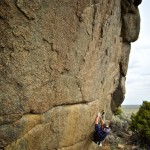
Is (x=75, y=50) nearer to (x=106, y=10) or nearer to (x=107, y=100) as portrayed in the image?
(x=106, y=10)

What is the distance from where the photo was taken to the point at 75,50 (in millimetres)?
12234

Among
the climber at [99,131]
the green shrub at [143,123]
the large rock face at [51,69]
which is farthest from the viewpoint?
the green shrub at [143,123]

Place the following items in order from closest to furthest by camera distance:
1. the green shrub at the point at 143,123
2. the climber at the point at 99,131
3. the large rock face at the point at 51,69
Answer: the large rock face at the point at 51,69 → the climber at the point at 99,131 → the green shrub at the point at 143,123

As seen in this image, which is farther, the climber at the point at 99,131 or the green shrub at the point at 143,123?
the green shrub at the point at 143,123

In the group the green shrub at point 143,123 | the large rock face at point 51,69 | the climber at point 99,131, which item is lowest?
the green shrub at point 143,123

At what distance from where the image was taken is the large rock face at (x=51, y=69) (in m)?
9.93

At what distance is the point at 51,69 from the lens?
11.4 metres

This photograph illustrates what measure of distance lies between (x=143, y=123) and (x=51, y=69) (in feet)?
41.9

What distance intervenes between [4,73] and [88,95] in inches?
213

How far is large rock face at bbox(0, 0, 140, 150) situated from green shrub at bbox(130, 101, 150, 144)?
688 centimetres

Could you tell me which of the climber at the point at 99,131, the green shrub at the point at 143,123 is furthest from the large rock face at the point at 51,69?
the green shrub at the point at 143,123

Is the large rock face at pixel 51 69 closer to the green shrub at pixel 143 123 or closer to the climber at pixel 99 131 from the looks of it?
the climber at pixel 99 131

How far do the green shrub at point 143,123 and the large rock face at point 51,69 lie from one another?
6.88 meters

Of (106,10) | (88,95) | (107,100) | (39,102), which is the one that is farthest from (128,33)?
(39,102)
